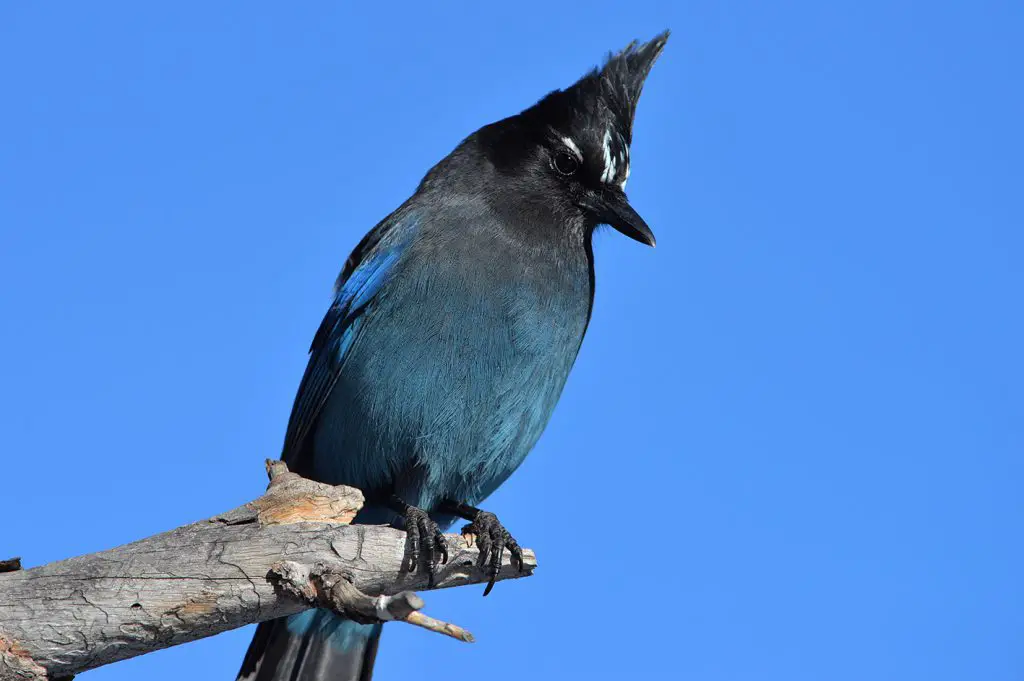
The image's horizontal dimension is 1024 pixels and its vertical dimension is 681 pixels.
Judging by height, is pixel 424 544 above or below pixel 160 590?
above

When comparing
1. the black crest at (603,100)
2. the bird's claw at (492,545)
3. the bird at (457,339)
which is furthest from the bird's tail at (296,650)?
the black crest at (603,100)

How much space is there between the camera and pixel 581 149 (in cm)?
614

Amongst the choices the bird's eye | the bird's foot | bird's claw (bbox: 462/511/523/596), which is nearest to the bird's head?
the bird's eye

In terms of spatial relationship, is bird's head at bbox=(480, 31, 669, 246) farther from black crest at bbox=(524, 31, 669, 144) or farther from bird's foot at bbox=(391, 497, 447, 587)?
bird's foot at bbox=(391, 497, 447, 587)

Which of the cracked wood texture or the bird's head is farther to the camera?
the bird's head

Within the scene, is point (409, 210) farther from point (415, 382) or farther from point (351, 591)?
point (351, 591)

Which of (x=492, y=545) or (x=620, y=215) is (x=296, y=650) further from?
(x=620, y=215)

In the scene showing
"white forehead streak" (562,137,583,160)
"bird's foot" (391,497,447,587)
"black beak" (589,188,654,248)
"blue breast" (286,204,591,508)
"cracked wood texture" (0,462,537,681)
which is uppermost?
"white forehead streak" (562,137,583,160)

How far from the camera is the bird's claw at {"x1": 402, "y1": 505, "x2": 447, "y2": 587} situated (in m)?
4.86

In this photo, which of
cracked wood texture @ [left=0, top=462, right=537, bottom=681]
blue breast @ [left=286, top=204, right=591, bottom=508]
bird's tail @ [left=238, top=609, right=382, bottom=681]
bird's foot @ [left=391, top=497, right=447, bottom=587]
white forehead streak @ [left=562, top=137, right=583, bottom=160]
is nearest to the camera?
cracked wood texture @ [left=0, top=462, right=537, bottom=681]

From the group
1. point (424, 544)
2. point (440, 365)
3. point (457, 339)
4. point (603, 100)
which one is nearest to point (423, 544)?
point (424, 544)

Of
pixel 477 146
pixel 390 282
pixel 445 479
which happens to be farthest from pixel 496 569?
pixel 477 146

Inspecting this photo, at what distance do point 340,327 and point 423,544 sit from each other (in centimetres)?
140

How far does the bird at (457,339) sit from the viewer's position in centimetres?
542
